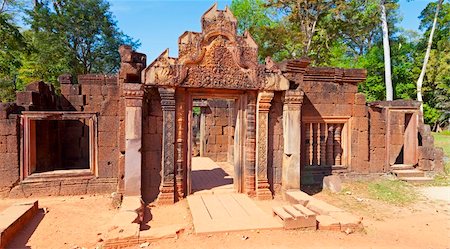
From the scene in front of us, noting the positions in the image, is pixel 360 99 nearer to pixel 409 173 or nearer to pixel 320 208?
pixel 409 173

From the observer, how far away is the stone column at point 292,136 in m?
6.60

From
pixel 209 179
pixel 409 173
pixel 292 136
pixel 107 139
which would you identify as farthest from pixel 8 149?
pixel 409 173

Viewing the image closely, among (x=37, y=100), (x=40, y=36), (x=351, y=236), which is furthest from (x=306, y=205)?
(x=40, y=36)

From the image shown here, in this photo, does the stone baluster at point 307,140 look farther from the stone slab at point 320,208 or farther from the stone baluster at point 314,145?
the stone slab at point 320,208

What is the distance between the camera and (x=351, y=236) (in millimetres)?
4660

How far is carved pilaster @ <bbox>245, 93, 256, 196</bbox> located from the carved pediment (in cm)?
45

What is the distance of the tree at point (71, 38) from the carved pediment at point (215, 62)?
1518 centimetres

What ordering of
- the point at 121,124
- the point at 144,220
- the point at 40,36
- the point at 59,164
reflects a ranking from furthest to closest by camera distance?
the point at 40,36, the point at 59,164, the point at 121,124, the point at 144,220

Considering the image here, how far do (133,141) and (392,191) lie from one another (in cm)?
720

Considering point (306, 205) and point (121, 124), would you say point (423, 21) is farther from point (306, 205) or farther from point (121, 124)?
point (121, 124)

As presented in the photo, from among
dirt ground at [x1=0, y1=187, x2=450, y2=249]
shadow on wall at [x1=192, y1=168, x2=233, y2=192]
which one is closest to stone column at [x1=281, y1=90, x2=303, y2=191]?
dirt ground at [x1=0, y1=187, x2=450, y2=249]

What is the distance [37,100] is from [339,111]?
920 cm

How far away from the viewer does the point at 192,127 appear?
6.56 meters

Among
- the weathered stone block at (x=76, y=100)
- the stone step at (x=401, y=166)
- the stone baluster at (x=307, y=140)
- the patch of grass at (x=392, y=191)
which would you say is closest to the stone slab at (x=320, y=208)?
the patch of grass at (x=392, y=191)
